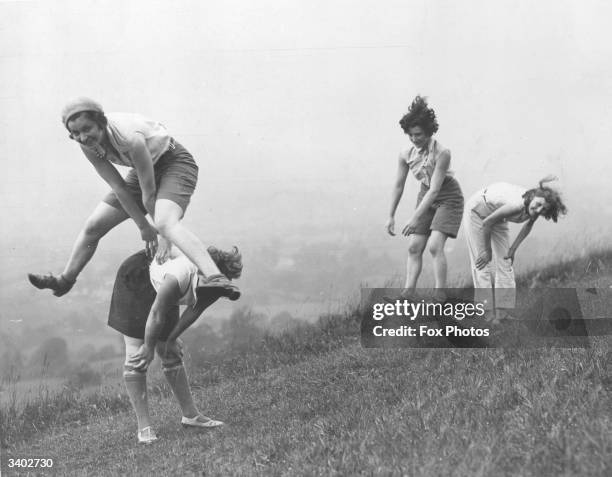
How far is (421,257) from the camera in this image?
7.02m

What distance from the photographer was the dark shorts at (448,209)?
6871mm

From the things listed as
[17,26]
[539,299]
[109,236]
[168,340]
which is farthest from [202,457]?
[17,26]

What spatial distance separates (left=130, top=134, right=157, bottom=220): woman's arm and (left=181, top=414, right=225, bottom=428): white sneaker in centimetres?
162

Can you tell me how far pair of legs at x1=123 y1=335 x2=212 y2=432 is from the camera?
5656 mm

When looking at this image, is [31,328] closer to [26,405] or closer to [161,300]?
[26,405]

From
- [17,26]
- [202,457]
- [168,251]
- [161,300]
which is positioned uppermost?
[17,26]

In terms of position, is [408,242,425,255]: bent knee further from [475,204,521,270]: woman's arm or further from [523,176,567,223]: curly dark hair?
[523,176,567,223]: curly dark hair

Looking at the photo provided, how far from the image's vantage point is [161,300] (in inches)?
221

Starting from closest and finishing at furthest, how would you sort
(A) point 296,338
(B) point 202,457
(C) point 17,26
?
(B) point 202,457, (C) point 17,26, (A) point 296,338

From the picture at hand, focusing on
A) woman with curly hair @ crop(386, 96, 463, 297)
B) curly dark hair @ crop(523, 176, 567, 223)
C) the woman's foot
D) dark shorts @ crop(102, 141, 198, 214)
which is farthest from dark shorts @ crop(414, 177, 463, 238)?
the woman's foot

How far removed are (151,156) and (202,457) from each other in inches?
85.0

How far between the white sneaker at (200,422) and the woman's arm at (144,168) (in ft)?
5.32

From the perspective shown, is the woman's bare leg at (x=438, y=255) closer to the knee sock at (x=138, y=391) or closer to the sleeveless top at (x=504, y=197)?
the sleeveless top at (x=504, y=197)

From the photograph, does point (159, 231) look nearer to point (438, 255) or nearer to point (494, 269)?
point (438, 255)
